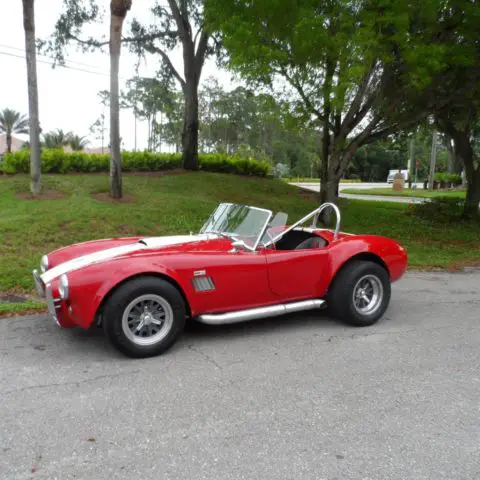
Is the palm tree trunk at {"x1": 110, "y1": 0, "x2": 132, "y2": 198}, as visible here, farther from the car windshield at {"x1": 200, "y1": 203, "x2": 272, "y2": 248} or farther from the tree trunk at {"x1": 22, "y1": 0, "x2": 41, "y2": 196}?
the car windshield at {"x1": 200, "y1": 203, "x2": 272, "y2": 248}

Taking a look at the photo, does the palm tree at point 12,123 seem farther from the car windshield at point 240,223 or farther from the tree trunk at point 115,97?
the car windshield at point 240,223

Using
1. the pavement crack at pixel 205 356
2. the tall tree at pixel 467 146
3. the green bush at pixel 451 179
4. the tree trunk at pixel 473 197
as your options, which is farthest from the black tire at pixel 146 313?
the green bush at pixel 451 179

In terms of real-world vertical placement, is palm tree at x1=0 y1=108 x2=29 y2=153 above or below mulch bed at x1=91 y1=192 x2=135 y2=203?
above

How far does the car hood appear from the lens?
4.36 meters

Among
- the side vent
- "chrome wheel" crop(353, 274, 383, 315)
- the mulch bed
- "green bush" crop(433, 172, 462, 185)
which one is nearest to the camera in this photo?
the side vent

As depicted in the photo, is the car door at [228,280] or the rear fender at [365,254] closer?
the car door at [228,280]

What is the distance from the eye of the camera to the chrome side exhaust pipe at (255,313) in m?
4.36

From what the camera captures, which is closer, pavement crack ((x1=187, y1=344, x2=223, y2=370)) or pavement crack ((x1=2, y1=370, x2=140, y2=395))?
pavement crack ((x1=2, y1=370, x2=140, y2=395))

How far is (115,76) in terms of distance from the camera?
38.5 feet

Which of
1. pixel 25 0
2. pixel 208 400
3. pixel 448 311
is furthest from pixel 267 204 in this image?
pixel 208 400

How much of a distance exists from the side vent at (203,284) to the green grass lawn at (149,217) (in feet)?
10.7

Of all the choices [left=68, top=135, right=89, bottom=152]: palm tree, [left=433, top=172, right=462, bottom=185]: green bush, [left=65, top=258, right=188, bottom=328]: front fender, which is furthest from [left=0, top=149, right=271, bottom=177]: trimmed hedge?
[left=68, top=135, right=89, bottom=152]: palm tree

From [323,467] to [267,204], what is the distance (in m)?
13.1

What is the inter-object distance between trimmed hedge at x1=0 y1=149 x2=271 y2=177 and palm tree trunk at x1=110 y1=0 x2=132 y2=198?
4585 millimetres
